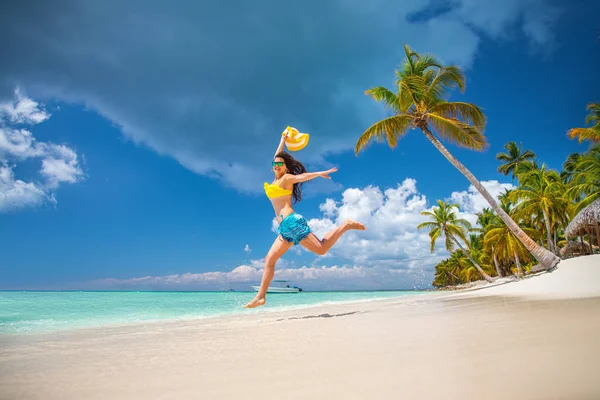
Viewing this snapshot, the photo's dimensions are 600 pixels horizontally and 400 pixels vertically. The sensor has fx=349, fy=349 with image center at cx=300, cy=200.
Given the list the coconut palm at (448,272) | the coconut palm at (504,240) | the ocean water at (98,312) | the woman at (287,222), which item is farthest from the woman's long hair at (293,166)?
the coconut palm at (448,272)

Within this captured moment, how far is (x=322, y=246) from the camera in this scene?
514cm

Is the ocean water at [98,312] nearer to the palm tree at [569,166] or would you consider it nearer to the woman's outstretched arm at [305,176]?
the woman's outstretched arm at [305,176]

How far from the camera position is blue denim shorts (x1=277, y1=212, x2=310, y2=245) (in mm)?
5027

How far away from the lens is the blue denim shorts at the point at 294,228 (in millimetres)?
5027

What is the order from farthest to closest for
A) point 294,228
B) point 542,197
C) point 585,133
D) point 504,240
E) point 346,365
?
point 504,240, point 542,197, point 585,133, point 294,228, point 346,365

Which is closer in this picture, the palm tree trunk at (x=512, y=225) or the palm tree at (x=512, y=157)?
the palm tree trunk at (x=512, y=225)

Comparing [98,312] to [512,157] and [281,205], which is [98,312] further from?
[512,157]

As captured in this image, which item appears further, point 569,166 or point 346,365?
point 569,166

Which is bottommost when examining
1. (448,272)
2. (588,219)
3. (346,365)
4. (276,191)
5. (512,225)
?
(448,272)

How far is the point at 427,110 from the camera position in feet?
47.1

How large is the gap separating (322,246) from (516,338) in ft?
9.64

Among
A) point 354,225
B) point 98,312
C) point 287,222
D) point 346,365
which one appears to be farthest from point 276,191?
point 98,312

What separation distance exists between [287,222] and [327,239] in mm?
681

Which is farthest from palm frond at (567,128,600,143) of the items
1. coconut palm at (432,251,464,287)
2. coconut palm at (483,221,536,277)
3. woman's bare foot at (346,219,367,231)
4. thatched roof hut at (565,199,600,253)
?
coconut palm at (432,251,464,287)
